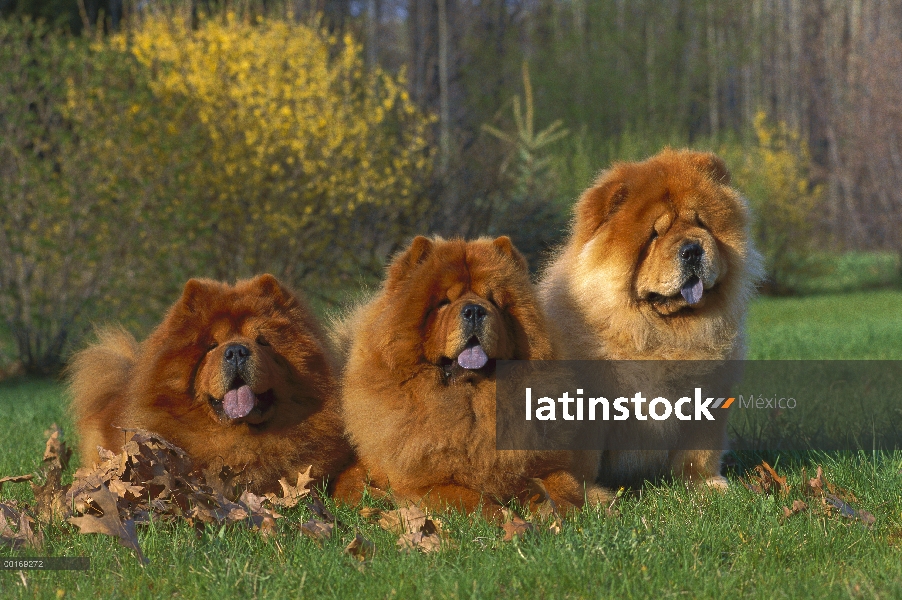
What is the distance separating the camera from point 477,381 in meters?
3.39

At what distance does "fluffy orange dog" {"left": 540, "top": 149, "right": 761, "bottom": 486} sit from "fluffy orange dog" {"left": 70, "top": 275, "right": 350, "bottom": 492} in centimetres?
110

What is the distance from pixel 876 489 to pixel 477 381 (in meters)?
1.76

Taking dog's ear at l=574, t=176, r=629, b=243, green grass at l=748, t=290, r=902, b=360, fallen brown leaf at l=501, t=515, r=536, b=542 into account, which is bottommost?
green grass at l=748, t=290, r=902, b=360

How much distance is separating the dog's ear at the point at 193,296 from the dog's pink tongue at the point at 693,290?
80.2 inches

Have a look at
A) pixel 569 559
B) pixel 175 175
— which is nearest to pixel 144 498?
pixel 569 559

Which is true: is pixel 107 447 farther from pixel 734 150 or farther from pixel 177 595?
pixel 734 150

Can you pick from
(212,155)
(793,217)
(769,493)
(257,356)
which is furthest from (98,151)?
(793,217)

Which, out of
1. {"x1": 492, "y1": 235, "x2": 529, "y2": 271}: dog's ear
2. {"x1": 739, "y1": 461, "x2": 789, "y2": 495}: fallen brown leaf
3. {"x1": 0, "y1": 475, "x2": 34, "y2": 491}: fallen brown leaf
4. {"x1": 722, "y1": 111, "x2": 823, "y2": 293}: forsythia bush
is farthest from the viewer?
{"x1": 722, "y1": 111, "x2": 823, "y2": 293}: forsythia bush

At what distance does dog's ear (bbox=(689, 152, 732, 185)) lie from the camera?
12.3ft

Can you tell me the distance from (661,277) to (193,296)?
1986 mm

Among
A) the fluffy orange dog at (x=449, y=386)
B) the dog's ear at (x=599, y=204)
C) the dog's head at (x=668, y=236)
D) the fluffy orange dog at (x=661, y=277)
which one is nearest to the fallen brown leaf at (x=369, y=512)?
the fluffy orange dog at (x=449, y=386)

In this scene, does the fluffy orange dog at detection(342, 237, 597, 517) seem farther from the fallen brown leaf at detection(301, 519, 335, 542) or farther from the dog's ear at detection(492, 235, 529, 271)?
the fallen brown leaf at detection(301, 519, 335, 542)

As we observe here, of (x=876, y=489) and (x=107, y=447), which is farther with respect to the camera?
(x=107, y=447)

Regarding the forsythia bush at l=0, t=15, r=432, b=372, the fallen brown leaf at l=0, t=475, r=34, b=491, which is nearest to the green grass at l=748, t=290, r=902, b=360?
the forsythia bush at l=0, t=15, r=432, b=372
